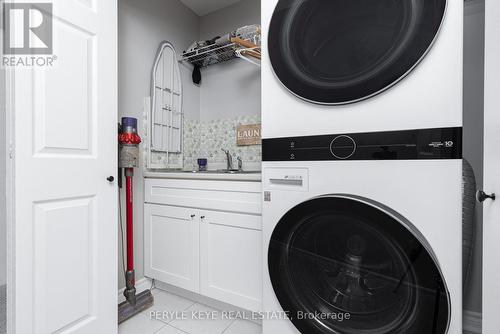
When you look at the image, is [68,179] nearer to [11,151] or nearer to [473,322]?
[11,151]

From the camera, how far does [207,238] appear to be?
1558 mm

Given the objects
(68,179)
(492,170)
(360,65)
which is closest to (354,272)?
(492,170)

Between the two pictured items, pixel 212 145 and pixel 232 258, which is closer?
pixel 232 258

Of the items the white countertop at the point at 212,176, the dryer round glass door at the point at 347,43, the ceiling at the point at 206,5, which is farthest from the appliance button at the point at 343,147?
the ceiling at the point at 206,5

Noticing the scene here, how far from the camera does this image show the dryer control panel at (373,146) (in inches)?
29.9

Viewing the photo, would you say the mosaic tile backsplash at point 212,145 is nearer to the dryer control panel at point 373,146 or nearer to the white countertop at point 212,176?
the white countertop at point 212,176

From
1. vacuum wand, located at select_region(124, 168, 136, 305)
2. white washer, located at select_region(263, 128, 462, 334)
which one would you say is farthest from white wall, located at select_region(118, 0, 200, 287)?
white washer, located at select_region(263, 128, 462, 334)

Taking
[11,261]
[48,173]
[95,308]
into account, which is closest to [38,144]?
[48,173]

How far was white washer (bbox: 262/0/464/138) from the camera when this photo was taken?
29.7 inches

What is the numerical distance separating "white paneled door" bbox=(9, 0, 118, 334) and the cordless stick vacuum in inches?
5.2

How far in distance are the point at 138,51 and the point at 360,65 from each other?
1697mm

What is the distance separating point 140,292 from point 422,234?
1.85 meters

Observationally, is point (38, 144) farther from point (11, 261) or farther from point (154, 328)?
point (154, 328)

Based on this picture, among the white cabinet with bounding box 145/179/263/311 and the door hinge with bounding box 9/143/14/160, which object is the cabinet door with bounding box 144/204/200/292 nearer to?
the white cabinet with bounding box 145/179/263/311
